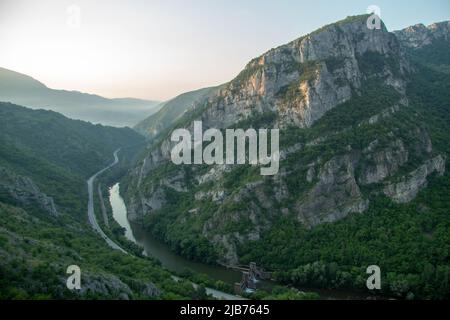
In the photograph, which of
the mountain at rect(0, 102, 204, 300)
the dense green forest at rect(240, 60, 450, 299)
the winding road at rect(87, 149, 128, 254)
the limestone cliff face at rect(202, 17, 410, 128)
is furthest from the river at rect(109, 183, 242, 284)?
the limestone cliff face at rect(202, 17, 410, 128)

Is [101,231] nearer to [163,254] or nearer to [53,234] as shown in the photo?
[163,254]

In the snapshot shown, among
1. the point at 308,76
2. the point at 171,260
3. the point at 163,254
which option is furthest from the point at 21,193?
the point at 308,76

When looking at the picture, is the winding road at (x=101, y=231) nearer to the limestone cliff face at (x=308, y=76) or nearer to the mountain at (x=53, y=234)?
the mountain at (x=53, y=234)

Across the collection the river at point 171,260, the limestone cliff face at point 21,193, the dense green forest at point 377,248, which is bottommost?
the river at point 171,260

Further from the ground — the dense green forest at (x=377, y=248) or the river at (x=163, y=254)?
the dense green forest at (x=377, y=248)

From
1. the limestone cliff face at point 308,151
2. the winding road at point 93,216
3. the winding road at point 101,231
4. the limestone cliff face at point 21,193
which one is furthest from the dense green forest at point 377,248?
the limestone cliff face at point 21,193

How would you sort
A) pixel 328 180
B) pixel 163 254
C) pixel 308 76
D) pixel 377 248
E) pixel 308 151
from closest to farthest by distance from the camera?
pixel 377 248 → pixel 328 180 → pixel 163 254 → pixel 308 151 → pixel 308 76

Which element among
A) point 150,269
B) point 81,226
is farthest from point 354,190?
point 81,226
